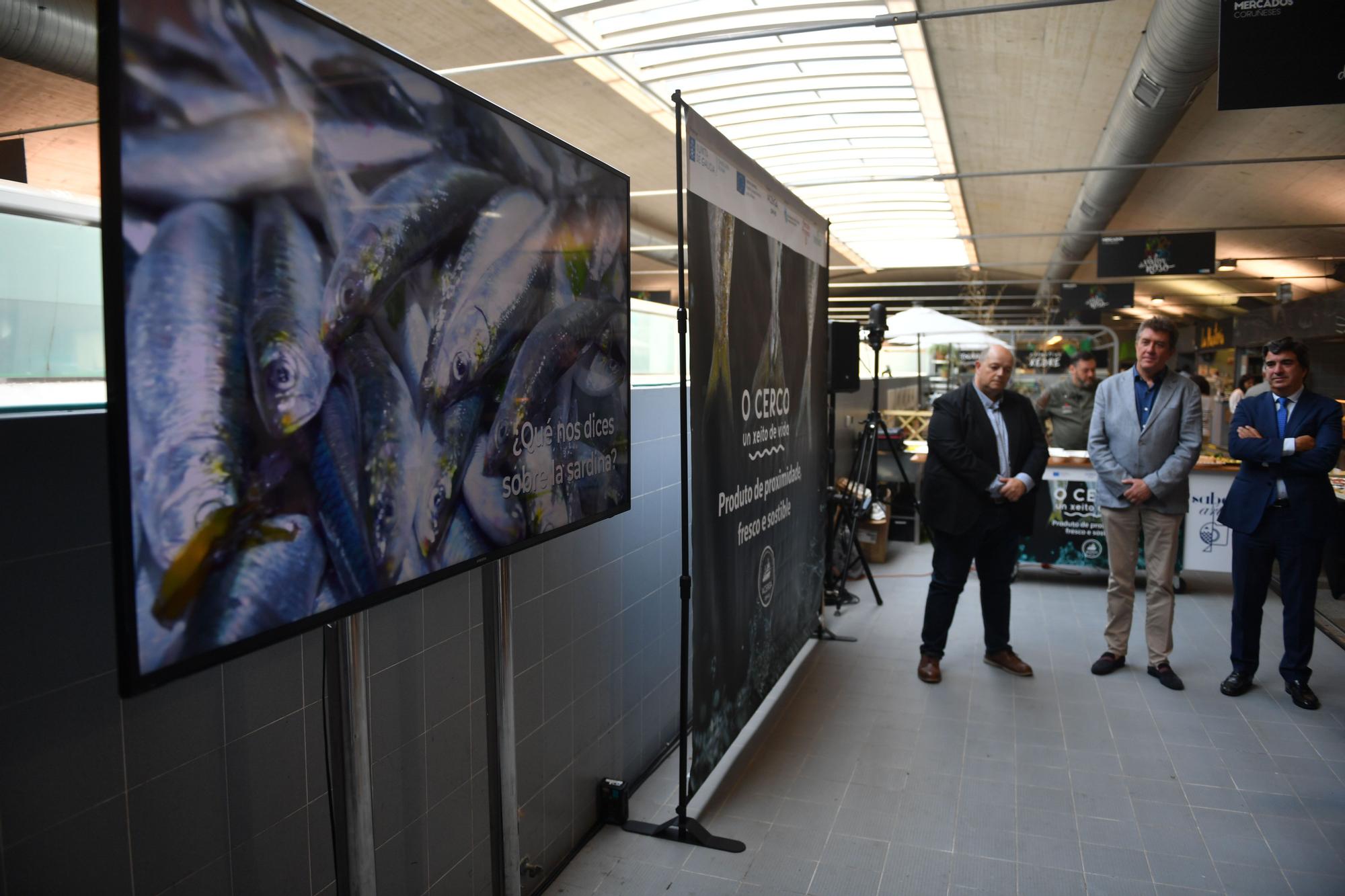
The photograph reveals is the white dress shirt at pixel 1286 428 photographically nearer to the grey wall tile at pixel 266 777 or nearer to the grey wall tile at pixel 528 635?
the grey wall tile at pixel 528 635

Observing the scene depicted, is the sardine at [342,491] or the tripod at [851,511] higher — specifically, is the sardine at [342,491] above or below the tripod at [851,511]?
above

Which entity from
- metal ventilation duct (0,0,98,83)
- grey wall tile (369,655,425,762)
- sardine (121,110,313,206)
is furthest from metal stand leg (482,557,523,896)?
metal ventilation duct (0,0,98,83)

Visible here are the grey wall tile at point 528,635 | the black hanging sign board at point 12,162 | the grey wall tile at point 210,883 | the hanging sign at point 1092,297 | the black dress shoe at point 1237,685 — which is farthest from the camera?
the hanging sign at point 1092,297

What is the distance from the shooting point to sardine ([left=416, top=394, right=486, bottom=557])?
5.03 feet

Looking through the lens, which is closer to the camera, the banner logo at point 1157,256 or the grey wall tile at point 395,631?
the grey wall tile at point 395,631

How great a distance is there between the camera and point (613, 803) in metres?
2.91

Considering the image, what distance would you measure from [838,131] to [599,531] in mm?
5170

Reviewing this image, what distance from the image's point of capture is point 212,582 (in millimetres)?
1122

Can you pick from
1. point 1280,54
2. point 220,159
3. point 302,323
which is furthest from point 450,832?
point 1280,54

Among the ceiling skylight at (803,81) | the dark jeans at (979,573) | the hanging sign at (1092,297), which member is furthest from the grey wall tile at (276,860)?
the hanging sign at (1092,297)

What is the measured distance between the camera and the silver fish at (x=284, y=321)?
3.80ft

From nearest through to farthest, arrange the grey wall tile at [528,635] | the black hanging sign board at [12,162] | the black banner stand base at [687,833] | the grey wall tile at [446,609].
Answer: the grey wall tile at [446,609], the grey wall tile at [528,635], the black banner stand base at [687,833], the black hanging sign board at [12,162]

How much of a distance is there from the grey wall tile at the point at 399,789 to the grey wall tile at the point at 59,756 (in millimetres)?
649

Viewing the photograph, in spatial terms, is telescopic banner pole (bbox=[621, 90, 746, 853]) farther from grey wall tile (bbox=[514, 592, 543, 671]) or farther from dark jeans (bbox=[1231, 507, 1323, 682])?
dark jeans (bbox=[1231, 507, 1323, 682])
